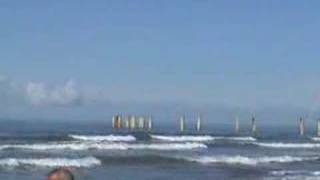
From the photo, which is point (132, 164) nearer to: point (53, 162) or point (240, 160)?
point (53, 162)

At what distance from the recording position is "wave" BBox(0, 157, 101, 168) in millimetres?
33500

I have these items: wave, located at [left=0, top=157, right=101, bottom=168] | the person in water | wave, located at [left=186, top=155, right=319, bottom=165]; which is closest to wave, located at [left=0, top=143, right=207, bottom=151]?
wave, located at [left=0, top=157, right=101, bottom=168]

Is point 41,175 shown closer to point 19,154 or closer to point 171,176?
point 171,176

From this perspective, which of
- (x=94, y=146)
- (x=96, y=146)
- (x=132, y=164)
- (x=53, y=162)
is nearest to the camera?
(x=53, y=162)

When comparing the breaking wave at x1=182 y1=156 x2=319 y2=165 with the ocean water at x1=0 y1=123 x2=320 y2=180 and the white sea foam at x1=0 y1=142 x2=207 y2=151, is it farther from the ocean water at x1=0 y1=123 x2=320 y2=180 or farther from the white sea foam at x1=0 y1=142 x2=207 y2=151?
the white sea foam at x1=0 y1=142 x2=207 y2=151

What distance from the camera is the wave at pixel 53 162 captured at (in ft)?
110

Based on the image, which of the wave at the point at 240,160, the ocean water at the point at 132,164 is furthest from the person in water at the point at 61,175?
the wave at the point at 240,160

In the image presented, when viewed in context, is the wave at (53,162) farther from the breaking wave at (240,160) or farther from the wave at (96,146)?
the wave at (96,146)

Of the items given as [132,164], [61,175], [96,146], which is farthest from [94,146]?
[61,175]

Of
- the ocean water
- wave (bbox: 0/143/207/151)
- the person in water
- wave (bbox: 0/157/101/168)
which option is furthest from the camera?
wave (bbox: 0/143/207/151)

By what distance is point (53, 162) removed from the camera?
3484cm

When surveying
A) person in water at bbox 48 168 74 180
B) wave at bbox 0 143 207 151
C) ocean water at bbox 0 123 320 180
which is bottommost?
ocean water at bbox 0 123 320 180

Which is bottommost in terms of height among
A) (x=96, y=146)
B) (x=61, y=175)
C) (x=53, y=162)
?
(x=53, y=162)

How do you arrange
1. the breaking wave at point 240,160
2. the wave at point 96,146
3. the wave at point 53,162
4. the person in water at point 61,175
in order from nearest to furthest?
1. the person in water at point 61,175
2. the wave at point 53,162
3. the breaking wave at point 240,160
4. the wave at point 96,146
